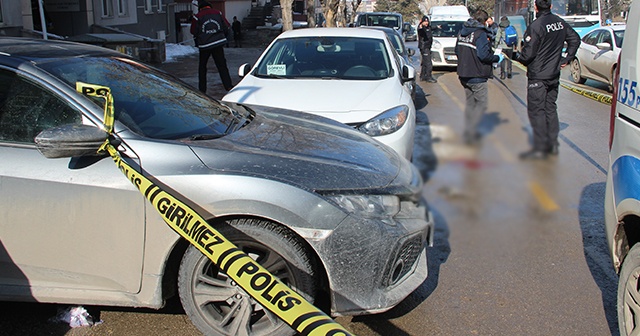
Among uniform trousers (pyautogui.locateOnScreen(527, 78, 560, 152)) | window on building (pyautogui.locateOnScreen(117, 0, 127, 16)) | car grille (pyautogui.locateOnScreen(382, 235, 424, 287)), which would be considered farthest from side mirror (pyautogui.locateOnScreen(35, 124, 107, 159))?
window on building (pyautogui.locateOnScreen(117, 0, 127, 16))

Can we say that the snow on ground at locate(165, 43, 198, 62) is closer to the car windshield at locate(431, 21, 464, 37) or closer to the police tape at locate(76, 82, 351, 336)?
the car windshield at locate(431, 21, 464, 37)

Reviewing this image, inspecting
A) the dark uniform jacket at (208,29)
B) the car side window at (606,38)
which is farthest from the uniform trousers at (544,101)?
the car side window at (606,38)

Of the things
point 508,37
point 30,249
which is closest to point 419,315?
point 30,249

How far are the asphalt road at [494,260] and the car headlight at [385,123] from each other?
1.09ft

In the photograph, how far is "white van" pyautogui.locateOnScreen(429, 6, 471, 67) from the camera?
1795cm

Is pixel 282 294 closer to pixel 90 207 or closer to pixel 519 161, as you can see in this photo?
pixel 90 207

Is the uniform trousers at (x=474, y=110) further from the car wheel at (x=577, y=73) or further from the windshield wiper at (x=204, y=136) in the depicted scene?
the car wheel at (x=577, y=73)

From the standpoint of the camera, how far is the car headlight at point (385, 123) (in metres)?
5.65

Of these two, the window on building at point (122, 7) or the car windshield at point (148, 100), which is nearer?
the car windshield at point (148, 100)

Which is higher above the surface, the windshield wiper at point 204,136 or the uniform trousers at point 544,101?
the windshield wiper at point 204,136

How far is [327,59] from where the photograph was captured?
287 inches

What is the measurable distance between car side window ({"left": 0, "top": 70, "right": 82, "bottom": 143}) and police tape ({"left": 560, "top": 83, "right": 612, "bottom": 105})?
11347mm

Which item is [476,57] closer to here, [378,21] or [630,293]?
[630,293]

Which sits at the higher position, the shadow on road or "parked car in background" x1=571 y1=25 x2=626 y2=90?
"parked car in background" x1=571 y1=25 x2=626 y2=90
